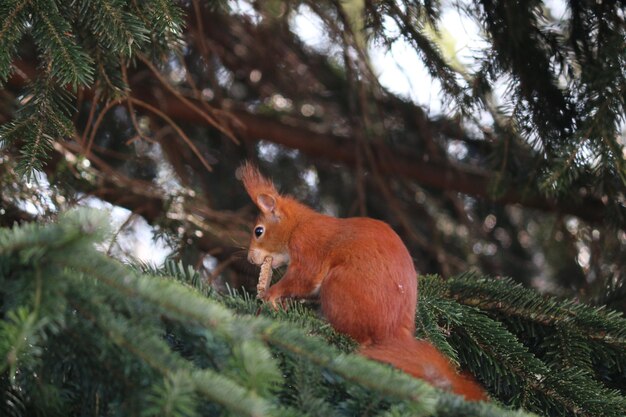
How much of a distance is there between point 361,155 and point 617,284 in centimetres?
120

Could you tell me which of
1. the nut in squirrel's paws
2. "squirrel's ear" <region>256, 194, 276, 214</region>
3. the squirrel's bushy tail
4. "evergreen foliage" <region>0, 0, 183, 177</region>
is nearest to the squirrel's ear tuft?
"squirrel's ear" <region>256, 194, 276, 214</region>

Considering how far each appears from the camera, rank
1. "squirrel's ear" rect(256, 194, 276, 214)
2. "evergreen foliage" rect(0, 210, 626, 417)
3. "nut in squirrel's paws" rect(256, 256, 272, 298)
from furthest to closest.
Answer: "squirrel's ear" rect(256, 194, 276, 214)
"nut in squirrel's paws" rect(256, 256, 272, 298)
"evergreen foliage" rect(0, 210, 626, 417)

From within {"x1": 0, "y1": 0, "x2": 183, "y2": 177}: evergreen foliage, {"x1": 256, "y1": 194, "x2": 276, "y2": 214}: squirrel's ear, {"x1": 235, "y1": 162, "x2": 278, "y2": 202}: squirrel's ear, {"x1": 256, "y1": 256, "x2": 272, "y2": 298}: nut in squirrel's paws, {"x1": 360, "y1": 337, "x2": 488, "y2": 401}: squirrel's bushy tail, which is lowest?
{"x1": 360, "y1": 337, "x2": 488, "y2": 401}: squirrel's bushy tail

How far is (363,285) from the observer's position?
171 cm

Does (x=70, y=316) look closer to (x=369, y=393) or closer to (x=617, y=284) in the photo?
(x=369, y=393)

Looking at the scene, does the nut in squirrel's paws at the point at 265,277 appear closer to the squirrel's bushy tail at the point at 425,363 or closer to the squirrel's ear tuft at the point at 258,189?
the squirrel's ear tuft at the point at 258,189

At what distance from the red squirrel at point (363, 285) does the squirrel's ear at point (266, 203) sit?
70mm

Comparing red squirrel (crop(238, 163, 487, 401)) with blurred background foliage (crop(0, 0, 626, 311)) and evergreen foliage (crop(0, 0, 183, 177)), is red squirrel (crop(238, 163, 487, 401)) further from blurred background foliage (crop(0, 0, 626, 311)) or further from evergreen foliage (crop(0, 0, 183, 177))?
evergreen foliage (crop(0, 0, 183, 177))

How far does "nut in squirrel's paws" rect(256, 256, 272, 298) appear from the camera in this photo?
1.95 metres

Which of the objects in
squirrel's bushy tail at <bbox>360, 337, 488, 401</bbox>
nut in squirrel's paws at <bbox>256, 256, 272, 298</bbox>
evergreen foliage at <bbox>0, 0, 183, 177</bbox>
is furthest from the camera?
nut in squirrel's paws at <bbox>256, 256, 272, 298</bbox>

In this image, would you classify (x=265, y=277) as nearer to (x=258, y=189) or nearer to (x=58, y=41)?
(x=258, y=189)

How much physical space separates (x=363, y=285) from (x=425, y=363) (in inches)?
15.5

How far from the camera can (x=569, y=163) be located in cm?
177

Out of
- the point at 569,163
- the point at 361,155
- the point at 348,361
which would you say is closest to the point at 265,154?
the point at 361,155
